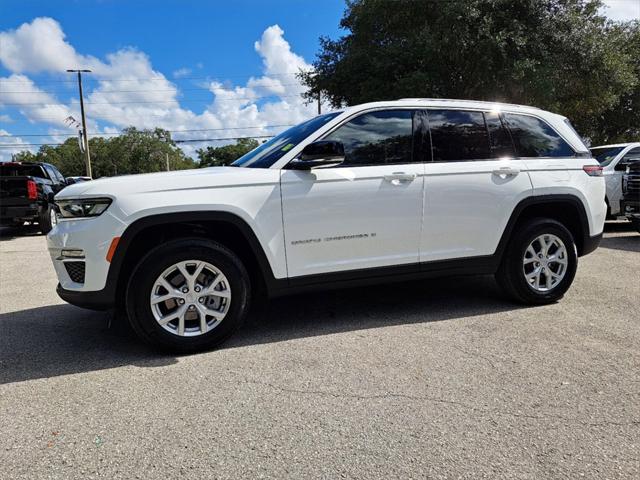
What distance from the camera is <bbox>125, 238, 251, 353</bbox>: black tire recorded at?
11.0 feet

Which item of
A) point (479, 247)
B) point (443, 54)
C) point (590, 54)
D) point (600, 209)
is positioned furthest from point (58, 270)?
point (590, 54)

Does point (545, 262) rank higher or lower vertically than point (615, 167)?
lower

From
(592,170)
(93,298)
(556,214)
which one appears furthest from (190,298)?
(592,170)

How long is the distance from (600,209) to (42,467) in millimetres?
5026

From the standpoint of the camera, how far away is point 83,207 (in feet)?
11.0

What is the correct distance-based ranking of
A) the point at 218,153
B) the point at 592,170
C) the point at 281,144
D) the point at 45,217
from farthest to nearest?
the point at 218,153
the point at 45,217
the point at 592,170
the point at 281,144

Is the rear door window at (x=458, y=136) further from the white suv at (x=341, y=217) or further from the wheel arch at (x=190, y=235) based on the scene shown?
the wheel arch at (x=190, y=235)

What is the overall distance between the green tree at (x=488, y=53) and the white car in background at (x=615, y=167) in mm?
4633

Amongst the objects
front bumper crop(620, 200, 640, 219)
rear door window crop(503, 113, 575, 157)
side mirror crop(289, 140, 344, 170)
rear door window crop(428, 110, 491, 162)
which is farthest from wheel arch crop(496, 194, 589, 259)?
front bumper crop(620, 200, 640, 219)

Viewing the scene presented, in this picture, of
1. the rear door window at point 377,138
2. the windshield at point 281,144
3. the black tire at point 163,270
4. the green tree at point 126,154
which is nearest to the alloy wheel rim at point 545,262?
the rear door window at point 377,138

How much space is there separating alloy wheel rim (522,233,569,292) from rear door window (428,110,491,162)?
1.01 m

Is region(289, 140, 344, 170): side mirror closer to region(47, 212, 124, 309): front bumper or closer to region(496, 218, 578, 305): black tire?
region(47, 212, 124, 309): front bumper

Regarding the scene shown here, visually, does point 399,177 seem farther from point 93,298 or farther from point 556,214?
point 93,298

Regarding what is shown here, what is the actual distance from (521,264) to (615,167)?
701 centimetres
